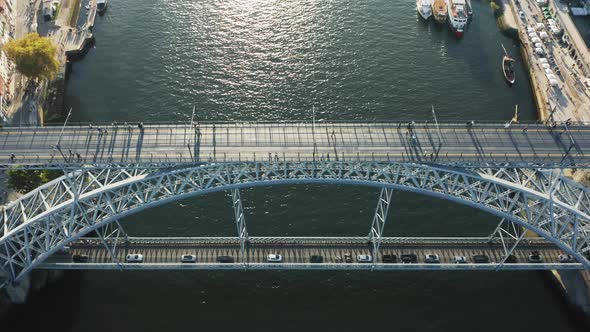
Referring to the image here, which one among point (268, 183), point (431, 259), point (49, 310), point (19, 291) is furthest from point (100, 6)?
point (431, 259)

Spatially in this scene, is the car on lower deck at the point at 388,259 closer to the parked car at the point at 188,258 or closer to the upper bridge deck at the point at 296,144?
the upper bridge deck at the point at 296,144

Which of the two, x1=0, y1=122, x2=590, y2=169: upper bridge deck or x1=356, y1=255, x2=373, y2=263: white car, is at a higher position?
x1=0, y1=122, x2=590, y2=169: upper bridge deck

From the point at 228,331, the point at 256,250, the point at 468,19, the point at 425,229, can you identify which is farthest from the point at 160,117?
the point at 468,19

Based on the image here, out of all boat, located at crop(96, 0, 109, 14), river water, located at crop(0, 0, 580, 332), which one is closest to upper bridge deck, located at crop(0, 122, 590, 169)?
river water, located at crop(0, 0, 580, 332)

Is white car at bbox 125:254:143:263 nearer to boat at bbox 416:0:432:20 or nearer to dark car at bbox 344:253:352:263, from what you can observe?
dark car at bbox 344:253:352:263

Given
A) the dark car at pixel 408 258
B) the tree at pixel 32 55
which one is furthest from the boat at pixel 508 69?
the tree at pixel 32 55
